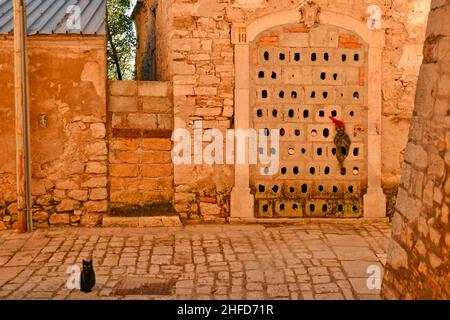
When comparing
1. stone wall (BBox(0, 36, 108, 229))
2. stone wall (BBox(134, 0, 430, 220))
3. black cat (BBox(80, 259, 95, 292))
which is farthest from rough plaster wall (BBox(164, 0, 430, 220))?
Result: black cat (BBox(80, 259, 95, 292))

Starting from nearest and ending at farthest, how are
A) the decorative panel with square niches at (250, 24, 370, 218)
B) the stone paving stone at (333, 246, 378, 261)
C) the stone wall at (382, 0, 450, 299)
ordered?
the stone wall at (382, 0, 450, 299)
the stone paving stone at (333, 246, 378, 261)
the decorative panel with square niches at (250, 24, 370, 218)

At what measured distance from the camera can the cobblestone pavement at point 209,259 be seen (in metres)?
5.54

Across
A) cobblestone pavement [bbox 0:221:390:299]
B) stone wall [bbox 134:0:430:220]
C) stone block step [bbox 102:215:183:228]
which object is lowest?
cobblestone pavement [bbox 0:221:390:299]

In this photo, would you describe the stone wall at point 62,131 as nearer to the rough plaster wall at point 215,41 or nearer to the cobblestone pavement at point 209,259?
the cobblestone pavement at point 209,259

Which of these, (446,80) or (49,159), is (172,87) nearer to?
(49,159)

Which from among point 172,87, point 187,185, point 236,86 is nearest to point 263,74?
point 236,86

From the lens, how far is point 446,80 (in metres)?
3.48

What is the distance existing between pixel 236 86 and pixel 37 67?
117 inches

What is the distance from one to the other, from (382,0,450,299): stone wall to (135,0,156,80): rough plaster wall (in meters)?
7.75

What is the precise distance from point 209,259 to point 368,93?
12.8 feet

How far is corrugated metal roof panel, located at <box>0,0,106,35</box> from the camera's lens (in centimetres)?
838

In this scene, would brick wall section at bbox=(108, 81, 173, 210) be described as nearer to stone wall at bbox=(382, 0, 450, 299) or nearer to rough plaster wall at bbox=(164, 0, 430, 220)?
rough plaster wall at bbox=(164, 0, 430, 220)

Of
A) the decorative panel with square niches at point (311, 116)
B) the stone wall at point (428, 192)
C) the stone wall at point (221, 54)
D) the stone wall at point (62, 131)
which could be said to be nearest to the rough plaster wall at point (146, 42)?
the stone wall at point (221, 54)

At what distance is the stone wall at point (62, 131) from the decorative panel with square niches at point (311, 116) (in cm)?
238
